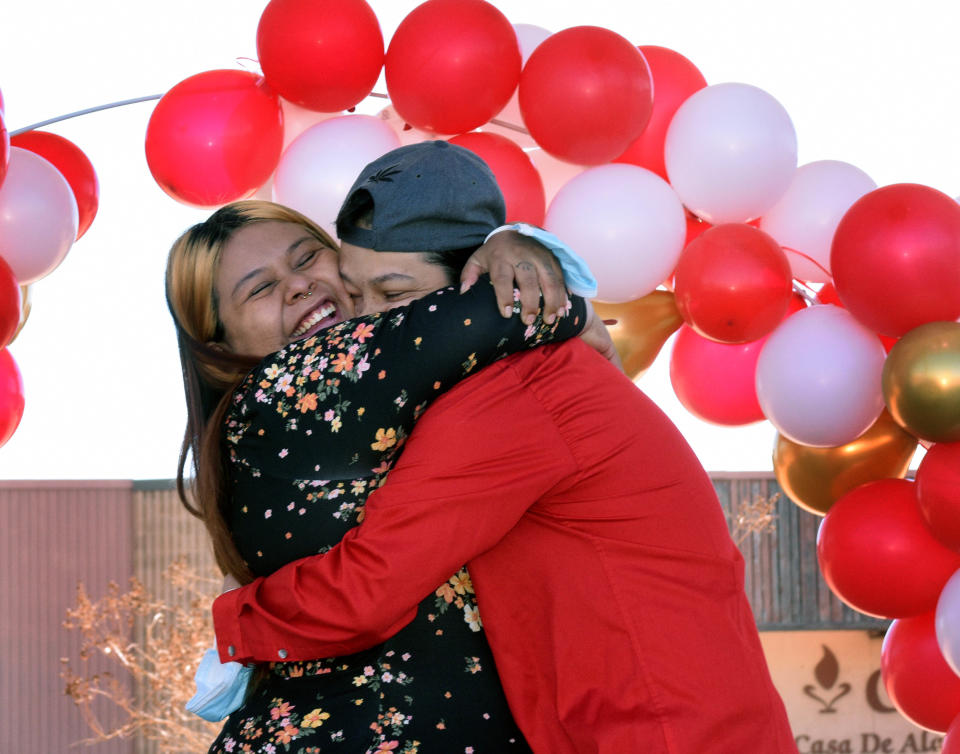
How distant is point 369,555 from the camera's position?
1.18 meters

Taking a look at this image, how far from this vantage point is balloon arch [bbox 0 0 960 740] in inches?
97.6

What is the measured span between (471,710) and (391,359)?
406mm

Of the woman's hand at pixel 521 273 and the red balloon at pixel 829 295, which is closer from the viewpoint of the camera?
the woman's hand at pixel 521 273

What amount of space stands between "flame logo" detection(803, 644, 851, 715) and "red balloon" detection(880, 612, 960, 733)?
8803 mm

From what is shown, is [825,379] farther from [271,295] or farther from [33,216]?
[33,216]

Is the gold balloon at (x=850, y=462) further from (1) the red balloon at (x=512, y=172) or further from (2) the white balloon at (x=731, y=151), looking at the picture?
(1) the red balloon at (x=512, y=172)

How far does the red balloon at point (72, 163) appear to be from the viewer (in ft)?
10.0

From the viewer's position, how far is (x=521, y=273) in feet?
4.23

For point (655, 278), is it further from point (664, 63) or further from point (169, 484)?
point (169, 484)

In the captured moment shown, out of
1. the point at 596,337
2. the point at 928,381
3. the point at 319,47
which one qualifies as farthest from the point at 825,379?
the point at 319,47

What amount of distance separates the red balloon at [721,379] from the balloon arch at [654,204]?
0.59ft

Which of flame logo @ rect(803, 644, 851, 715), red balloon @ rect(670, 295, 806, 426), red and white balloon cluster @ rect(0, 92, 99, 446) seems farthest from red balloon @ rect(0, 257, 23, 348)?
flame logo @ rect(803, 644, 851, 715)

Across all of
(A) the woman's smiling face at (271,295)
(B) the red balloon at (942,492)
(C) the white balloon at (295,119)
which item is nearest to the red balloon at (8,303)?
(C) the white balloon at (295,119)

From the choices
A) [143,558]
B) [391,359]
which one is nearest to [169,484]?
[143,558]
